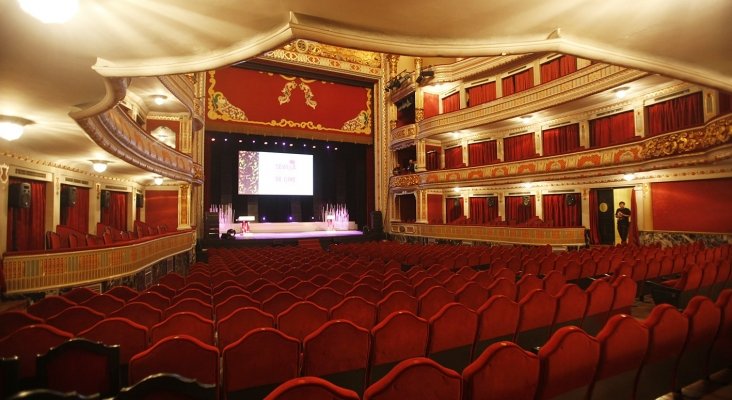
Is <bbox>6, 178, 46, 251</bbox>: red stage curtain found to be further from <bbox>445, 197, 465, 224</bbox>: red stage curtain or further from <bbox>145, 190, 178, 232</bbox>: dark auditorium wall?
<bbox>445, 197, 465, 224</bbox>: red stage curtain

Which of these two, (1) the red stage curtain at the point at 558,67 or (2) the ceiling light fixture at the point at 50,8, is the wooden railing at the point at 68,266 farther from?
(1) the red stage curtain at the point at 558,67

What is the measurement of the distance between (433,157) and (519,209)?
5291 millimetres

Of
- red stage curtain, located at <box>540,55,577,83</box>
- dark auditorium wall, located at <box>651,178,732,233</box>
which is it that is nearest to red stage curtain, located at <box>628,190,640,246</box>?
dark auditorium wall, located at <box>651,178,732,233</box>

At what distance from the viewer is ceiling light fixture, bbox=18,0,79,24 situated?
2004 mm

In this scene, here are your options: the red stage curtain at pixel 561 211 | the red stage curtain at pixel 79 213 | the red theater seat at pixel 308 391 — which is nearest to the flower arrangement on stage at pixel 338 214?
the red stage curtain at pixel 561 211

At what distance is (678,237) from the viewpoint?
10.6 m

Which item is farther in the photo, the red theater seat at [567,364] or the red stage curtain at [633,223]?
the red stage curtain at [633,223]

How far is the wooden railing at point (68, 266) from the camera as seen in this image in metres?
4.97

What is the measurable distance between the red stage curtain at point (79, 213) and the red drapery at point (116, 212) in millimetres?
708

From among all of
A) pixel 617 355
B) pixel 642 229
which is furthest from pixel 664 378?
pixel 642 229

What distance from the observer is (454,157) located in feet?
60.8

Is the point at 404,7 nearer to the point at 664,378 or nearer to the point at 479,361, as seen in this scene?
the point at 479,361

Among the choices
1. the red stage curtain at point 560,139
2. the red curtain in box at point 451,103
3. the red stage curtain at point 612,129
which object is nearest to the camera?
the red stage curtain at point 612,129

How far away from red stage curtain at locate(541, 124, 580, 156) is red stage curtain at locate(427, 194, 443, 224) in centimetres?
544
